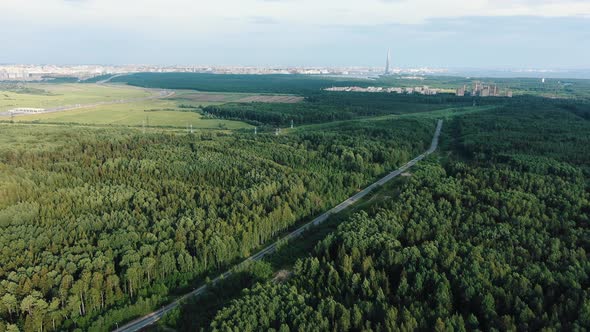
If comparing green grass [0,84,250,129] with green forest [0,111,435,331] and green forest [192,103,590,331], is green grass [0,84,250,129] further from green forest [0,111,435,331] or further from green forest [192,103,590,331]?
green forest [192,103,590,331]

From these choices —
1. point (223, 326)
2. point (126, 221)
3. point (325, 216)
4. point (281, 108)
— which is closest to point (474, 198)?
point (325, 216)

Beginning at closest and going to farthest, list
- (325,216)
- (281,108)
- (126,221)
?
(126,221) < (325,216) < (281,108)

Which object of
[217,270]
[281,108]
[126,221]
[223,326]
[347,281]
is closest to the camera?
[223,326]

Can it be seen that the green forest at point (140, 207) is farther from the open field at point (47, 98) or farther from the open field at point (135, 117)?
the open field at point (47, 98)

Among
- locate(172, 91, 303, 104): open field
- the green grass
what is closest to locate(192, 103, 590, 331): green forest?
the green grass

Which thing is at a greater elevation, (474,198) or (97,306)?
(474,198)

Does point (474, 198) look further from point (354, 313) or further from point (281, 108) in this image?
point (281, 108)

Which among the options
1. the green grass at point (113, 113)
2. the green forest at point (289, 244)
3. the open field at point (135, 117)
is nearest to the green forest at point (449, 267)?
the green forest at point (289, 244)
